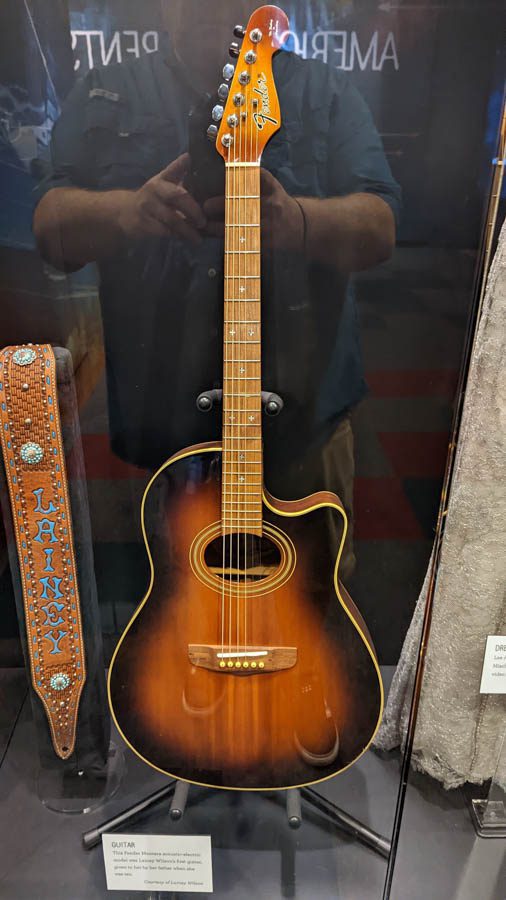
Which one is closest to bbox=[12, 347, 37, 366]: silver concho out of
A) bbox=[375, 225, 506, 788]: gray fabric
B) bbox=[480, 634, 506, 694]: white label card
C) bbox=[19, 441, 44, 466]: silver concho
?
bbox=[19, 441, 44, 466]: silver concho

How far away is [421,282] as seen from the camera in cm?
99

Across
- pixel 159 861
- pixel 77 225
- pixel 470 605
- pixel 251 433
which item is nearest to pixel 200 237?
pixel 77 225

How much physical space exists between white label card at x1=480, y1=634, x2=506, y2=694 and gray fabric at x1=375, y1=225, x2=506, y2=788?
83mm

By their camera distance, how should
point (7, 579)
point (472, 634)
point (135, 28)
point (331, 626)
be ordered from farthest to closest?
point (7, 579) → point (472, 634) → point (331, 626) → point (135, 28)

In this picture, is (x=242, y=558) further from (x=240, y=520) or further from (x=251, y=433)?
(x=251, y=433)

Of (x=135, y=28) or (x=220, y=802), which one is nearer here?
(x=135, y=28)

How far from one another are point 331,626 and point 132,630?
29 cm

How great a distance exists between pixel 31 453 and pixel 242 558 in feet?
1.09

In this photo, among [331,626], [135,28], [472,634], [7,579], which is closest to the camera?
[135,28]

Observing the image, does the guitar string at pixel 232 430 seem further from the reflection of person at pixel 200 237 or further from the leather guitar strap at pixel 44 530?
the leather guitar strap at pixel 44 530

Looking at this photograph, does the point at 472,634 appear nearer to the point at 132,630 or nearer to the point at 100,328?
the point at 132,630

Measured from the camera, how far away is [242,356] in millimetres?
899

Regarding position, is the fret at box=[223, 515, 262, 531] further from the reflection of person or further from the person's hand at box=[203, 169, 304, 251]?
the person's hand at box=[203, 169, 304, 251]

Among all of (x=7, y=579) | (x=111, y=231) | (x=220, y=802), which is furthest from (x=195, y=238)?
(x=220, y=802)
